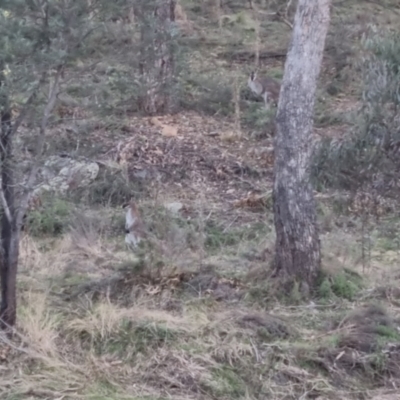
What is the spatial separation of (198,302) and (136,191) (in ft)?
14.7

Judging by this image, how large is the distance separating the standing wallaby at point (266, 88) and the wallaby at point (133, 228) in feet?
18.2


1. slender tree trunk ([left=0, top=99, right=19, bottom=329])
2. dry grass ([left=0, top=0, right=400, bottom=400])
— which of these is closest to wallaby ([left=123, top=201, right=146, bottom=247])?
dry grass ([left=0, top=0, right=400, bottom=400])

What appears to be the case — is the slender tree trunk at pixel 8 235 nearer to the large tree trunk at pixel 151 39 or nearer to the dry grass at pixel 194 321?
the dry grass at pixel 194 321

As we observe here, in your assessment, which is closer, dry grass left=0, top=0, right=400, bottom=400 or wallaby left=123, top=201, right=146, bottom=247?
dry grass left=0, top=0, right=400, bottom=400

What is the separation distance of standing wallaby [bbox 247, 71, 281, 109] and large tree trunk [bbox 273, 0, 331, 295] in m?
7.11

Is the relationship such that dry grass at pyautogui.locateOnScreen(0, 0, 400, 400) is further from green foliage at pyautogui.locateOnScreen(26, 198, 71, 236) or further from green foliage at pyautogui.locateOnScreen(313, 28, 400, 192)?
green foliage at pyautogui.locateOnScreen(313, 28, 400, 192)

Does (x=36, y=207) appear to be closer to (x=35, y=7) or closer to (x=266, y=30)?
(x=35, y=7)

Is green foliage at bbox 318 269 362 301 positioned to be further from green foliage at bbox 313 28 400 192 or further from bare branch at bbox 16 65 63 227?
bare branch at bbox 16 65 63 227

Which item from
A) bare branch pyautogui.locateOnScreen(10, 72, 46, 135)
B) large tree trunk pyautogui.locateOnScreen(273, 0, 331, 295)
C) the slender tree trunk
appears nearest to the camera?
bare branch pyautogui.locateOnScreen(10, 72, 46, 135)

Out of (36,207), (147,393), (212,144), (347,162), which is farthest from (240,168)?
(347,162)

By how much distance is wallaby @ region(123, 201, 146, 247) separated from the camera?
30.6 ft

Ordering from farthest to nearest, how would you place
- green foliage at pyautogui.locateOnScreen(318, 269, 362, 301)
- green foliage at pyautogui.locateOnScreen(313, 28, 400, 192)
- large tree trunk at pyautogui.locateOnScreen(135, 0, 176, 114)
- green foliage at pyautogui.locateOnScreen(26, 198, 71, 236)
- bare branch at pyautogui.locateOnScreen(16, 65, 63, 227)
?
green foliage at pyautogui.locateOnScreen(26, 198, 71, 236)
green foliage at pyautogui.locateOnScreen(318, 269, 362, 301)
large tree trunk at pyautogui.locateOnScreen(135, 0, 176, 114)
bare branch at pyautogui.locateOnScreen(16, 65, 63, 227)
green foliage at pyautogui.locateOnScreen(313, 28, 400, 192)

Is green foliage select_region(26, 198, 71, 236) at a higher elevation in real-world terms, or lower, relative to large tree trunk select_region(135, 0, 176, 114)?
lower

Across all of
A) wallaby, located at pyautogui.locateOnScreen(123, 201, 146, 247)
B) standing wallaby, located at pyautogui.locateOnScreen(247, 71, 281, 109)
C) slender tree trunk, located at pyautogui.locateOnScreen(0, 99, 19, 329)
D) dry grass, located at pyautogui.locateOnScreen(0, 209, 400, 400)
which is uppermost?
slender tree trunk, located at pyautogui.locateOnScreen(0, 99, 19, 329)
